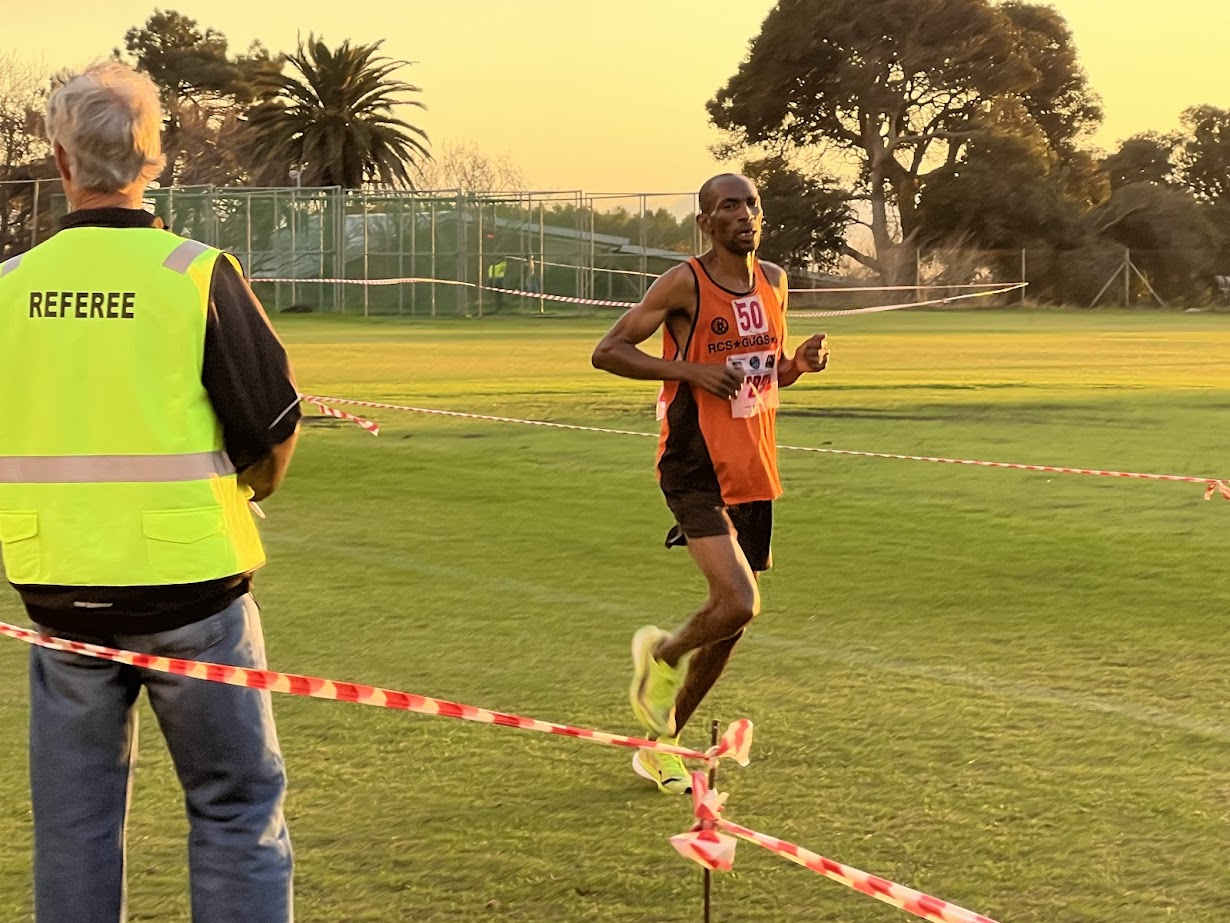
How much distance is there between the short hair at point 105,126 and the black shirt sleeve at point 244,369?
0.80 ft

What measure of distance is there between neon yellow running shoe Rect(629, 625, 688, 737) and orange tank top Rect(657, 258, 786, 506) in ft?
1.64

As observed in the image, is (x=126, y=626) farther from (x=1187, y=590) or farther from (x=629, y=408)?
(x=629, y=408)

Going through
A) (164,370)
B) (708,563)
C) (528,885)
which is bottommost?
(528,885)

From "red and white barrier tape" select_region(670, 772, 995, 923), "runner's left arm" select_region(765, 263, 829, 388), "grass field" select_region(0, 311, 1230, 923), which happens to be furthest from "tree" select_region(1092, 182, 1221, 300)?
"red and white barrier tape" select_region(670, 772, 995, 923)

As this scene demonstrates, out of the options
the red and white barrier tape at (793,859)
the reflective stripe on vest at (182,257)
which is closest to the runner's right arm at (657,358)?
the red and white barrier tape at (793,859)

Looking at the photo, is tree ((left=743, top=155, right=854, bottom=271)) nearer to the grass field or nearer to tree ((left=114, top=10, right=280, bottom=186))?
tree ((left=114, top=10, right=280, bottom=186))

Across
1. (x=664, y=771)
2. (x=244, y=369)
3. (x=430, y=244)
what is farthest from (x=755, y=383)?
(x=430, y=244)

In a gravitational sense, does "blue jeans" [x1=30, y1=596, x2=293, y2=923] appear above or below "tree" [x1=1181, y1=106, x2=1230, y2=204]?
below

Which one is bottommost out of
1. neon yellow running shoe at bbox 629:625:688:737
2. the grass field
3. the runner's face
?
the grass field

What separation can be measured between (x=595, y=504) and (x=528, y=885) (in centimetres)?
727

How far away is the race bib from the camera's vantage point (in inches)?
219

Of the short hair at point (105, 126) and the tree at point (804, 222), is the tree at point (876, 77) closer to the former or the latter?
the tree at point (804, 222)

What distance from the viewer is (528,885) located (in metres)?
4.50

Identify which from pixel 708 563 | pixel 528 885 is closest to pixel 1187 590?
pixel 708 563
